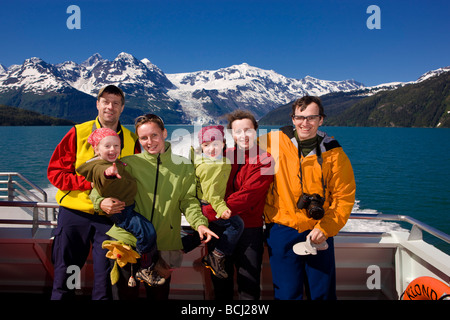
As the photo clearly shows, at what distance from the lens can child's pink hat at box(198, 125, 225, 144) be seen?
288cm

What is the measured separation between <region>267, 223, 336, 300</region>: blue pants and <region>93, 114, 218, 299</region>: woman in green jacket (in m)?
0.74

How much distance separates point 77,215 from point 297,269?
7.54 ft

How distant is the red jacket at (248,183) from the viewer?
2.84 meters

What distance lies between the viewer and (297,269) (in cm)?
290

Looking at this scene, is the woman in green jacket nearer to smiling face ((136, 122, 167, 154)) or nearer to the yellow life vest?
smiling face ((136, 122, 167, 154))

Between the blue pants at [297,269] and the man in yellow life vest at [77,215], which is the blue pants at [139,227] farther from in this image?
the blue pants at [297,269]

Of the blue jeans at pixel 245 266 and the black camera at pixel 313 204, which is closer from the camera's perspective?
the black camera at pixel 313 204

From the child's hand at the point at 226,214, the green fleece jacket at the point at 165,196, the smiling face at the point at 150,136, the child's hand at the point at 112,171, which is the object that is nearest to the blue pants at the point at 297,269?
the child's hand at the point at 226,214

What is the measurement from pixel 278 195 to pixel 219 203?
2.16 feet

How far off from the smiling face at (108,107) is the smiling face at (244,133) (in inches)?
49.9

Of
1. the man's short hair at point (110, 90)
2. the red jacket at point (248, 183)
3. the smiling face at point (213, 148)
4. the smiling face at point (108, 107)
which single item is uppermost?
the man's short hair at point (110, 90)
